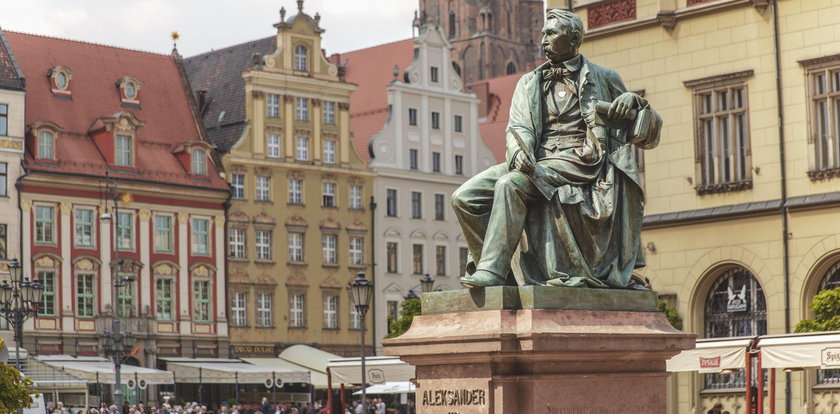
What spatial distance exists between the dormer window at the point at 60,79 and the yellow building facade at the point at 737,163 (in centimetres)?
2484

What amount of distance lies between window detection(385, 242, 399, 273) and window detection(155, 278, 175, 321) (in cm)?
887

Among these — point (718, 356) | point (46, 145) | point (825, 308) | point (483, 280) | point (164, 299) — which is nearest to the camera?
point (483, 280)

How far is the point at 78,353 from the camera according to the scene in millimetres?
49344

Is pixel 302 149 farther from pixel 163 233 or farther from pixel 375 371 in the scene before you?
pixel 375 371

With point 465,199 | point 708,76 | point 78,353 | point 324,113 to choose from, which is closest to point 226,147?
point 324,113

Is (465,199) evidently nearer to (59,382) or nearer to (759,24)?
(759,24)

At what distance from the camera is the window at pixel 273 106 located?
5438 cm

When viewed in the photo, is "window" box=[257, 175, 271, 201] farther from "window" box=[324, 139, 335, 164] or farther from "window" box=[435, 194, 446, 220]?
"window" box=[435, 194, 446, 220]

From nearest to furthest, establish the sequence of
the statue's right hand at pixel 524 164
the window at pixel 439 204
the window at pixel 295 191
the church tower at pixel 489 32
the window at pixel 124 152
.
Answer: the statue's right hand at pixel 524 164 → the window at pixel 124 152 → the window at pixel 295 191 → the window at pixel 439 204 → the church tower at pixel 489 32

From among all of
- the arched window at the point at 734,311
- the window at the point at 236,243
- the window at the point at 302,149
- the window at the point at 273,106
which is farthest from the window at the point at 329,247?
the arched window at the point at 734,311

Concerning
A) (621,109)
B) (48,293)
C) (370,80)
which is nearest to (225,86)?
(370,80)

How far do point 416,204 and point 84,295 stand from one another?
13757 mm

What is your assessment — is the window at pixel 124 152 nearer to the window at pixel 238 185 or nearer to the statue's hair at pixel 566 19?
the window at pixel 238 185

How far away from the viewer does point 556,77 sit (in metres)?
10.0
